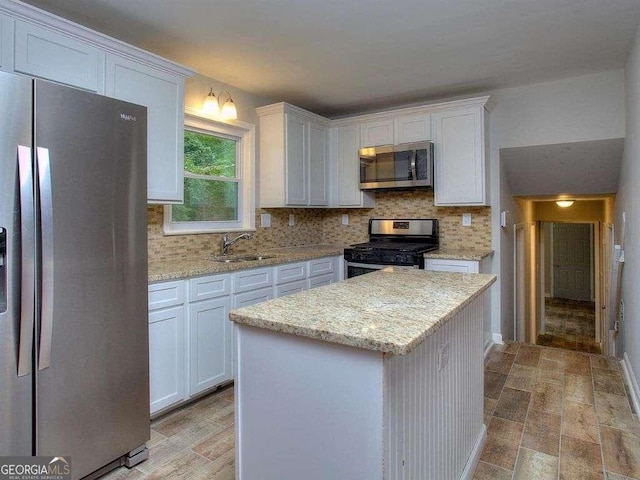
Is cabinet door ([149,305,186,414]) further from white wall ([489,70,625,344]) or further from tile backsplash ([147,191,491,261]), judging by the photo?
white wall ([489,70,625,344])

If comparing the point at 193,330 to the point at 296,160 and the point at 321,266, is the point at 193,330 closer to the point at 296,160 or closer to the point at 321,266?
the point at 321,266

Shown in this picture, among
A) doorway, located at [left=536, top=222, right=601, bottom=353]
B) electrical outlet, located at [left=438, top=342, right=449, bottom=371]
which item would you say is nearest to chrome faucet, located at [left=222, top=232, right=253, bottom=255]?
electrical outlet, located at [left=438, top=342, right=449, bottom=371]

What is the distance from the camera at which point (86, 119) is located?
1696 millimetres

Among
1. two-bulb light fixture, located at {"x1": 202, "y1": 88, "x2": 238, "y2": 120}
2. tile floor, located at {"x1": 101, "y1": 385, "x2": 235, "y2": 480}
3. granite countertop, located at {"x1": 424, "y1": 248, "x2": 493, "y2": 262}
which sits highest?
two-bulb light fixture, located at {"x1": 202, "y1": 88, "x2": 238, "y2": 120}

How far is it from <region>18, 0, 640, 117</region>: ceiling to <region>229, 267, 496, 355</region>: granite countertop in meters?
1.58

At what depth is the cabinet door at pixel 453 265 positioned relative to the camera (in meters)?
3.29

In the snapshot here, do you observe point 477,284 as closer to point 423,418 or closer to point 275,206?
point 423,418

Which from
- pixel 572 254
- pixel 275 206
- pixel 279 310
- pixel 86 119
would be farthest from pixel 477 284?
pixel 572 254

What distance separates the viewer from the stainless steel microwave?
3.65 meters

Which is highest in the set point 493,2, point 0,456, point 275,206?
point 493,2

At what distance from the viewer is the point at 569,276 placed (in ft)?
27.3

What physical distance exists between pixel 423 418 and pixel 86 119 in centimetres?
179

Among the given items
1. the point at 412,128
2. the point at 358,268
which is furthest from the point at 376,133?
the point at 358,268

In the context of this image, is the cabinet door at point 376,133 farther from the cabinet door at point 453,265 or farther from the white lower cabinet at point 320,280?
the white lower cabinet at point 320,280
